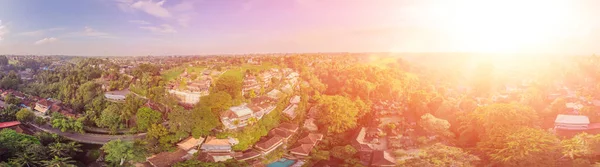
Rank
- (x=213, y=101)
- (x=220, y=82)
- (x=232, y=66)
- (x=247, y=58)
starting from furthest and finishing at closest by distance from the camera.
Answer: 1. (x=247, y=58)
2. (x=232, y=66)
3. (x=220, y=82)
4. (x=213, y=101)

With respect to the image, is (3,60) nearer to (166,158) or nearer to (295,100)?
(166,158)

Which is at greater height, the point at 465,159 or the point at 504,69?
the point at 504,69

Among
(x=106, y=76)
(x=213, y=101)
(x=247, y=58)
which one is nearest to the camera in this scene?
(x=213, y=101)

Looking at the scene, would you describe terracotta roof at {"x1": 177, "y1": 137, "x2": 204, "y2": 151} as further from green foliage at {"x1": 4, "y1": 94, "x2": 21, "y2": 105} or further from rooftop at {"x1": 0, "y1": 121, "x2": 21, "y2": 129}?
green foliage at {"x1": 4, "y1": 94, "x2": 21, "y2": 105}

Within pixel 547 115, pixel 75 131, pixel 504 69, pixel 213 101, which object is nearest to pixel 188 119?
pixel 213 101

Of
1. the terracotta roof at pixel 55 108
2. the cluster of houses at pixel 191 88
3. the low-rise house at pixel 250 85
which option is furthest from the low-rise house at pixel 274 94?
the terracotta roof at pixel 55 108

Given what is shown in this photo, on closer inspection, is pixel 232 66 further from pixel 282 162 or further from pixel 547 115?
pixel 547 115

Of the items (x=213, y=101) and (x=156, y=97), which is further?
(x=156, y=97)

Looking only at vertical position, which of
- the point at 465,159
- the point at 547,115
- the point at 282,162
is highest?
the point at 547,115

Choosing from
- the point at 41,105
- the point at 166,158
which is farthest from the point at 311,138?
the point at 41,105

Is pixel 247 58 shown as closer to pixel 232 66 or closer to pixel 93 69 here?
pixel 232 66
